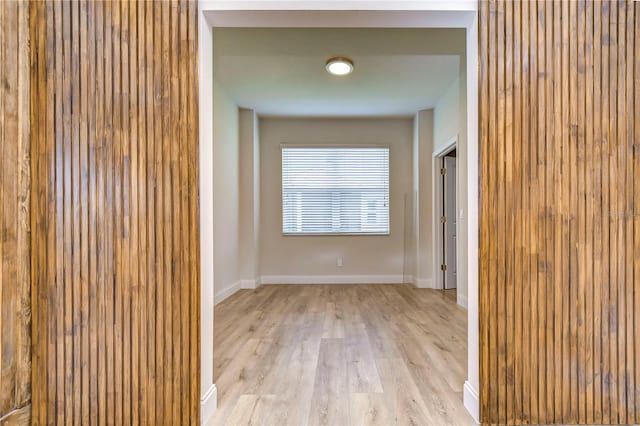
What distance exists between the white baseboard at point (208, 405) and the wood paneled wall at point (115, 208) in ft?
0.21

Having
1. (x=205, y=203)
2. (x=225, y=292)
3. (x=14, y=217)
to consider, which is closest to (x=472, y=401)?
(x=205, y=203)

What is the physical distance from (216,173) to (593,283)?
3727 mm

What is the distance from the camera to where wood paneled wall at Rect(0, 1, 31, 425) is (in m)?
1.57

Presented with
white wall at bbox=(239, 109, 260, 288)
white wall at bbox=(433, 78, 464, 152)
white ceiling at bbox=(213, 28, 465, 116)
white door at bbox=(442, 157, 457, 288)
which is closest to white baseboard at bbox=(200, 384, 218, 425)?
white ceiling at bbox=(213, 28, 465, 116)

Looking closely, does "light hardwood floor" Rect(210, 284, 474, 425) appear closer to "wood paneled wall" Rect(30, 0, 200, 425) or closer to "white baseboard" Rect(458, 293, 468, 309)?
"white baseboard" Rect(458, 293, 468, 309)

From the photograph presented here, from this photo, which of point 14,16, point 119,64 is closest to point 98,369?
point 119,64

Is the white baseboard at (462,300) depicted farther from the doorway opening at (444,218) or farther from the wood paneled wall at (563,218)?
the wood paneled wall at (563,218)

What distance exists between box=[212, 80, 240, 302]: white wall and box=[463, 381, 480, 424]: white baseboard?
3109mm

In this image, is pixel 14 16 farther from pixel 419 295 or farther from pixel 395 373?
pixel 419 295

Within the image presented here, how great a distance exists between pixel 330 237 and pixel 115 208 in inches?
168

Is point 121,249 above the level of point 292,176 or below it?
below

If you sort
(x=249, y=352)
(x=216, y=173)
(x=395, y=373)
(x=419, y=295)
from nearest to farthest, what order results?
(x=395, y=373), (x=249, y=352), (x=216, y=173), (x=419, y=295)

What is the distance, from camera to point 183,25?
5.59 ft

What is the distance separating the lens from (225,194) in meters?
4.63
